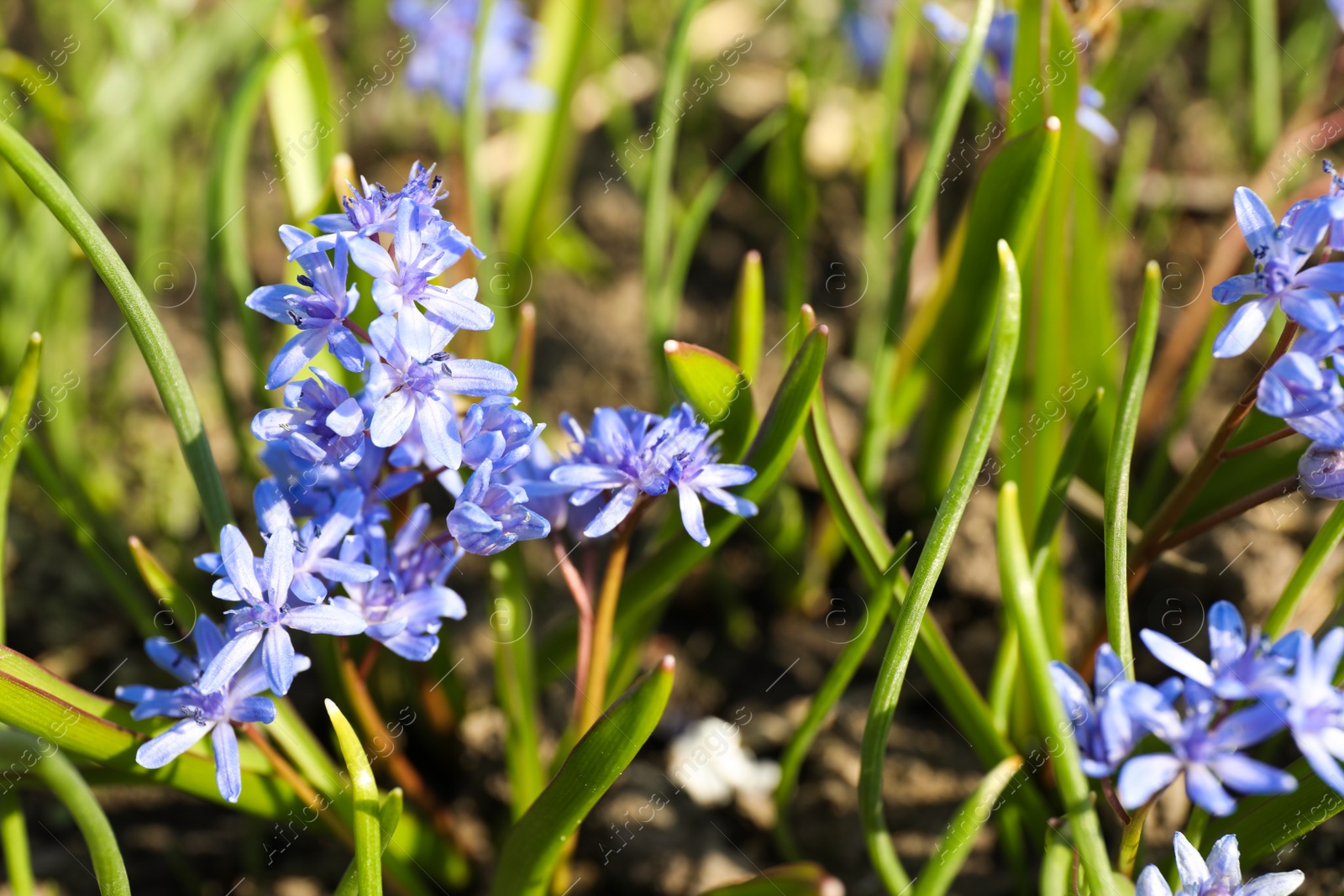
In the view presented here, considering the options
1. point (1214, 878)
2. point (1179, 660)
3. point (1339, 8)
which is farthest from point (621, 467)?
point (1339, 8)

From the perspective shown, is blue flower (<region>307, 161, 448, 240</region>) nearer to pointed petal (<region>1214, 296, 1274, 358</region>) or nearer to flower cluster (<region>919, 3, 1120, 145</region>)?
pointed petal (<region>1214, 296, 1274, 358</region>)

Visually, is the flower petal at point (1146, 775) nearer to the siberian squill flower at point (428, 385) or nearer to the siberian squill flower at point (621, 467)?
the siberian squill flower at point (621, 467)

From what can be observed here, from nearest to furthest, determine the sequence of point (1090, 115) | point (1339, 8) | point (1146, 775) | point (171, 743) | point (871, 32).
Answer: point (1146, 775) < point (171, 743) < point (1090, 115) < point (1339, 8) < point (871, 32)

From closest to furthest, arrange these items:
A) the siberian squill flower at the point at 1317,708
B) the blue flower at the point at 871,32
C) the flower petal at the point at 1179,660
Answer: the siberian squill flower at the point at 1317,708 → the flower petal at the point at 1179,660 → the blue flower at the point at 871,32

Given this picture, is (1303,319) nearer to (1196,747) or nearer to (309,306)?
(1196,747)

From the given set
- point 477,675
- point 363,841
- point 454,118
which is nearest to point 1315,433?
point 363,841

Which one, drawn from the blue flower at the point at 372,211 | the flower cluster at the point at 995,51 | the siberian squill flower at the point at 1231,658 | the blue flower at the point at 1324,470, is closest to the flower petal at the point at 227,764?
the blue flower at the point at 372,211

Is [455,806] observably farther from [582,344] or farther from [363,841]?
[582,344]
